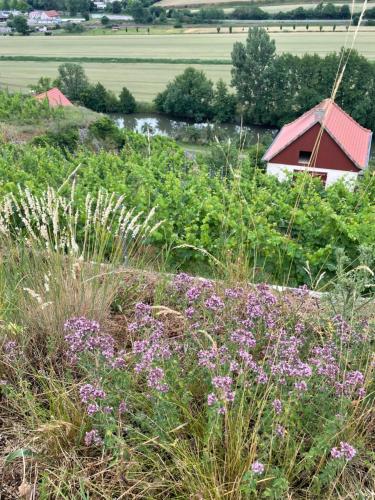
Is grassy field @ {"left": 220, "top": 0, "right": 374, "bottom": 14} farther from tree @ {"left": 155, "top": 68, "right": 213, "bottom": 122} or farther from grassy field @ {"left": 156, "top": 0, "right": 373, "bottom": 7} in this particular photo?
tree @ {"left": 155, "top": 68, "right": 213, "bottom": 122}

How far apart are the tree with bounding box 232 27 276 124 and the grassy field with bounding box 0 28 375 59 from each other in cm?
796

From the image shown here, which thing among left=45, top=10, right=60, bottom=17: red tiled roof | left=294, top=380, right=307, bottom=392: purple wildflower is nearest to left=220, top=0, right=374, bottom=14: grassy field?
left=45, top=10, right=60, bottom=17: red tiled roof

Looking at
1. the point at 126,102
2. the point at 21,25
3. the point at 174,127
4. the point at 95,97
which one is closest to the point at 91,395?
the point at 174,127

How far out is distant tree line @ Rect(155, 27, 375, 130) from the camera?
1528 inches

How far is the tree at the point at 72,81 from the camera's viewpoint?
44812mm

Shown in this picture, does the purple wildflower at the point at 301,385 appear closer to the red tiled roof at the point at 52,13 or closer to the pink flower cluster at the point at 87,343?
the pink flower cluster at the point at 87,343

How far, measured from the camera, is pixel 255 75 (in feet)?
139

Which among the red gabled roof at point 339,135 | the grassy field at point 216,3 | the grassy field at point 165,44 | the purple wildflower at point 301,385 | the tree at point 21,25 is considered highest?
the grassy field at point 216,3

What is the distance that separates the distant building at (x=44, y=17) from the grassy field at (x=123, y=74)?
106 ft

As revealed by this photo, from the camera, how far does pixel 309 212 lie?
4281 mm

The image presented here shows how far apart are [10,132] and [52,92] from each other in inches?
575

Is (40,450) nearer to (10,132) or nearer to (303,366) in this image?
(303,366)

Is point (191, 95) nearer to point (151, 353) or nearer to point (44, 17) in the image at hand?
point (151, 353)

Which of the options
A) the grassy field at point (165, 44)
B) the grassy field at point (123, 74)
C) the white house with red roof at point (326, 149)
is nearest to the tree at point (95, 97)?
the grassy field at point (123, 74)
